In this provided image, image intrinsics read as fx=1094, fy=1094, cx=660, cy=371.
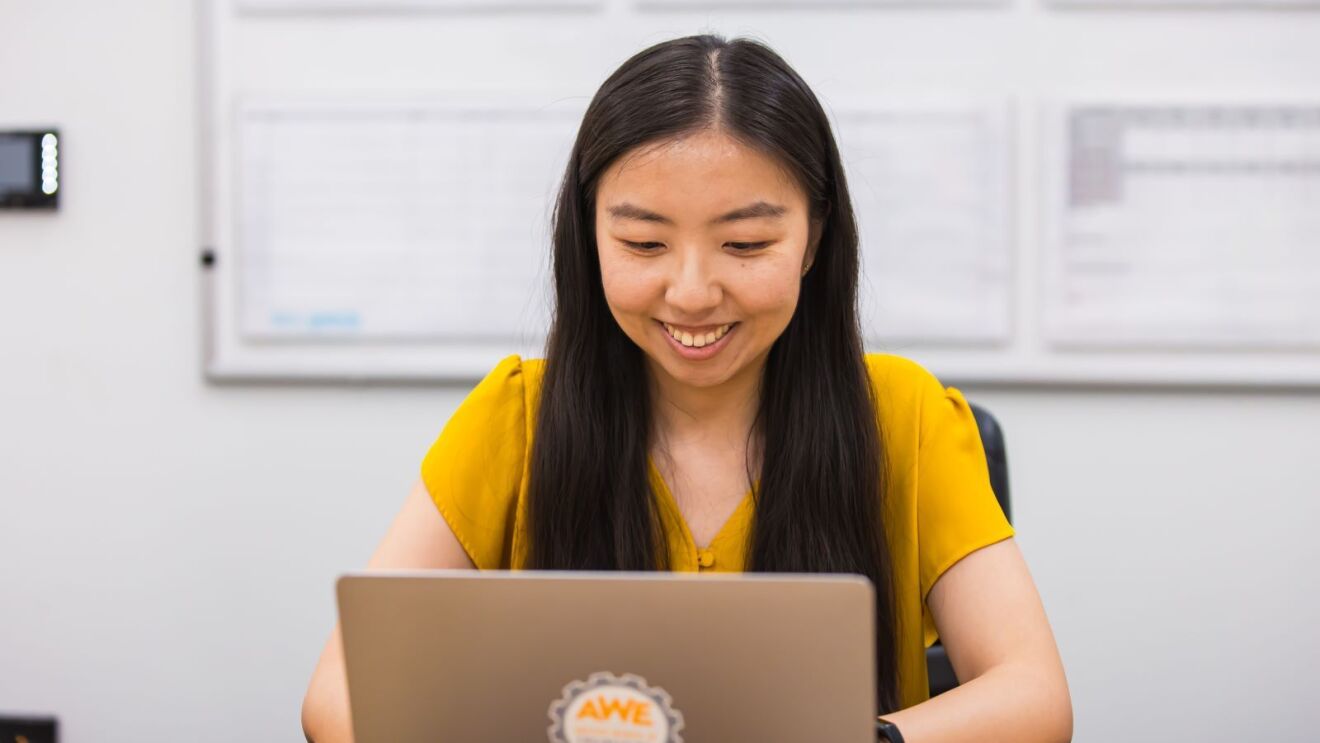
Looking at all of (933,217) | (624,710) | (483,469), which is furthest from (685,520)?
(933,217)

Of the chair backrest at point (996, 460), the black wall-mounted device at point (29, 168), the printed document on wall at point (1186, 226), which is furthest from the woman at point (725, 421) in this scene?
the black wall-mounted device at point (29, 168)

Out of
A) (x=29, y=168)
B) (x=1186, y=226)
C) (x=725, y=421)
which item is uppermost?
(x=29, y=168)

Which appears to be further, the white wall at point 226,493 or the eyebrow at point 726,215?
the white wall at point 226,493

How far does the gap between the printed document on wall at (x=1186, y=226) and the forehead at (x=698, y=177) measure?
1103 millimetres

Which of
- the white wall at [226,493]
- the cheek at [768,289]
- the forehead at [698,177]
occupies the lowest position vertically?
the white wall at [226,493]

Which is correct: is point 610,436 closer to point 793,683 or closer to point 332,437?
point 793,683

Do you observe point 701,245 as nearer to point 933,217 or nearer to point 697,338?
point 697,338

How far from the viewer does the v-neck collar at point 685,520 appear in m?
1.14

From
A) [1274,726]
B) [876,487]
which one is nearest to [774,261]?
[876,487]

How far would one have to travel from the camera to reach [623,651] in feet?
2.08

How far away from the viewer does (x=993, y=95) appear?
1.91 m

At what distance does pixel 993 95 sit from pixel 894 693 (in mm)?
1175

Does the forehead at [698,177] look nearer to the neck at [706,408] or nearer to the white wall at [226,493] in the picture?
the neck at [706,408]

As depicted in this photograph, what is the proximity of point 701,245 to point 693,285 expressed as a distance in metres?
0.04
